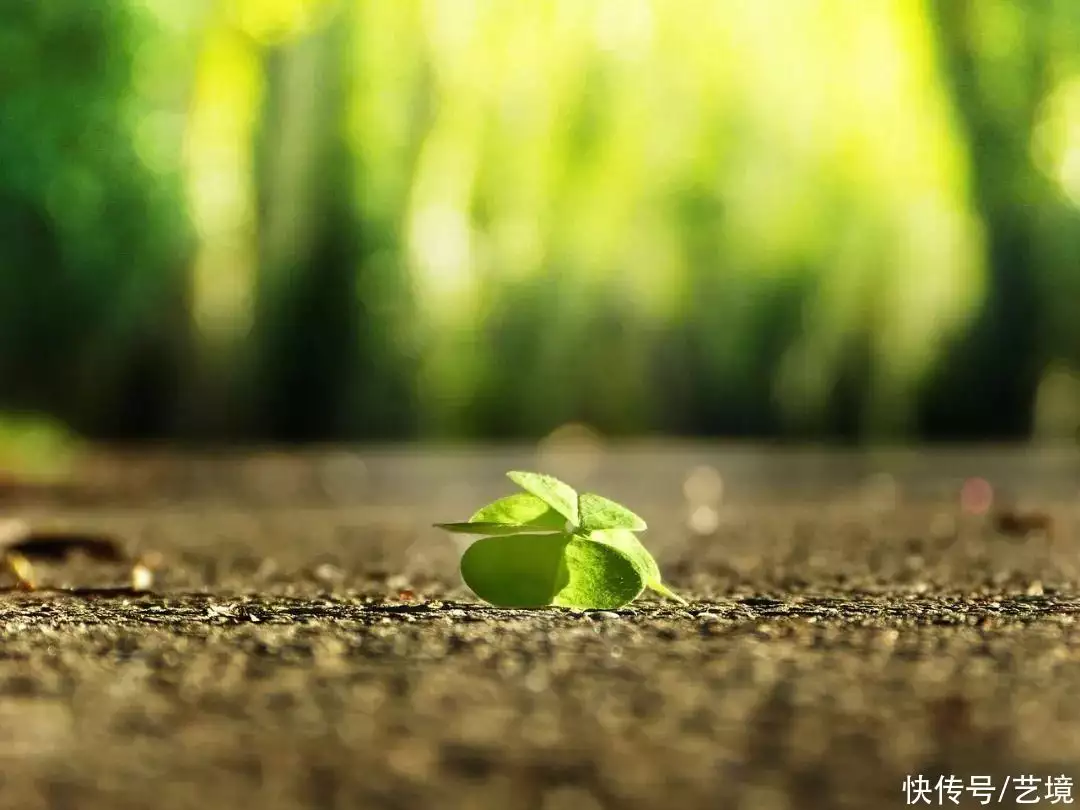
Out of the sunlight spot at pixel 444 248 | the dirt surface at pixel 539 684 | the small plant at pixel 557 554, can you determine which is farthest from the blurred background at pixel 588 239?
the small plant at pixel 557 554

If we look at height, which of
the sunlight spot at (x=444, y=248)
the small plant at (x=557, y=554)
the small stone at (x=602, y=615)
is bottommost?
the small stone at (x=602, y=615)

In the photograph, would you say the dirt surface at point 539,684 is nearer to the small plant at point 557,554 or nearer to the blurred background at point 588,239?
the small plant at point 557,554

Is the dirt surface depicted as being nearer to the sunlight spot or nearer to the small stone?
the small stone

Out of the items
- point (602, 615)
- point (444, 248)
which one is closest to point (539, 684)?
point (602, 615)

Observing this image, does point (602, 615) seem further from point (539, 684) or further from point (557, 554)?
point (539, 684)

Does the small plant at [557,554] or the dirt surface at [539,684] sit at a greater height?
the small plant at [557,554]
